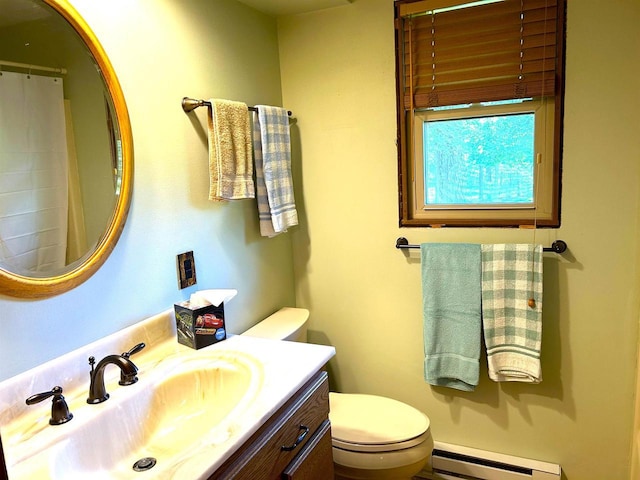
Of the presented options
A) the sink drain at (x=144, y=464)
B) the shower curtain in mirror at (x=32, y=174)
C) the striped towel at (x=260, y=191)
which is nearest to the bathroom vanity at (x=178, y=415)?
the sink drain at (x=144, y=464)

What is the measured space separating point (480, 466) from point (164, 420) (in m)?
1.46

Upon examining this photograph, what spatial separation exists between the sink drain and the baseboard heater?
144 cm

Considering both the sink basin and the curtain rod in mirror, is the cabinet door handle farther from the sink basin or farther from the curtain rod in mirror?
the curtain rod in mirror

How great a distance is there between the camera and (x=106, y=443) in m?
1.15

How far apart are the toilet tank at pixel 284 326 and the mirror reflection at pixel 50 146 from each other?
2.75 feet

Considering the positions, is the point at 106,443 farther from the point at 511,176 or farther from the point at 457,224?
the point at 511,176

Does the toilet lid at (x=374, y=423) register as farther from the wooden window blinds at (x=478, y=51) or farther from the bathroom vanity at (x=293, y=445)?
the wooden window blinds at (x=478, y=51)

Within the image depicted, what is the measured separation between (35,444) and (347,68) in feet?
5.84

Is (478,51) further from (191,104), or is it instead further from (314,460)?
(314,460)

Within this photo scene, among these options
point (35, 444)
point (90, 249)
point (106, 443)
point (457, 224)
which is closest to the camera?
point (35, 444)

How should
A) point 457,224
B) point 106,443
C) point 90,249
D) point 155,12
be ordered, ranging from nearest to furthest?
point 106,443, point 90,249, point 155,12, point 457,224

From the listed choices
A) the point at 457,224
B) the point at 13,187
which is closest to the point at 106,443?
the point at 13,187

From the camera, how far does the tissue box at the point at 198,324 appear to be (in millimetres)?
1548

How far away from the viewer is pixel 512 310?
76.4 inches
